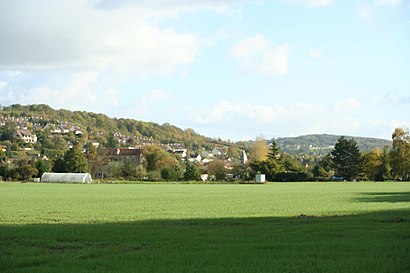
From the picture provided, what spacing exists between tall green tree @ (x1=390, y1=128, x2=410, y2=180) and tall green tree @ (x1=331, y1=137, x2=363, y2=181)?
8.30 m

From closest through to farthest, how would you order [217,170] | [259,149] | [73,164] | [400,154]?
[400,154]
[73,164]
[217,170]
[259,149]

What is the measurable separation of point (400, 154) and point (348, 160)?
12.6 meters

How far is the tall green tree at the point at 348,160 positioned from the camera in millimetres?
125312

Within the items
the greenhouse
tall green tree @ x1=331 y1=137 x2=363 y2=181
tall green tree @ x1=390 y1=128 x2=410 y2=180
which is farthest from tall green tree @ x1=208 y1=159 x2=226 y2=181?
tall green tree @ x1=390 y1=128 x2=410 y2=180

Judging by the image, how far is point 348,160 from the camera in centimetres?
12625

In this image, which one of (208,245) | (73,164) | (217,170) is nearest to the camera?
(208,245)

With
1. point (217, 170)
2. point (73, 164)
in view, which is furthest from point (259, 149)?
point (73, 164)

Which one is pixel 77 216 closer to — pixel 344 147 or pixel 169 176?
pixel 169 176

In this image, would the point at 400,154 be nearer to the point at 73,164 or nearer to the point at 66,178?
the point at 66,178

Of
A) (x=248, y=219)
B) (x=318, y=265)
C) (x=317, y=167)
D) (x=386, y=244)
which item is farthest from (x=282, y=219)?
(x=317, y=167)

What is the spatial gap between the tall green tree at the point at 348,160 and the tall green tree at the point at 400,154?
830 centimetres

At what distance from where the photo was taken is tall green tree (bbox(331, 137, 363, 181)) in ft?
411

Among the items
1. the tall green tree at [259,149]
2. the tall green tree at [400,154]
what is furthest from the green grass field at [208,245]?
the tall green tree at [259,149]

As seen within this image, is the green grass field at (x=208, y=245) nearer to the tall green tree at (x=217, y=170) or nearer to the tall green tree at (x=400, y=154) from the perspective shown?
the tall green tree at (x=400, y=154)
